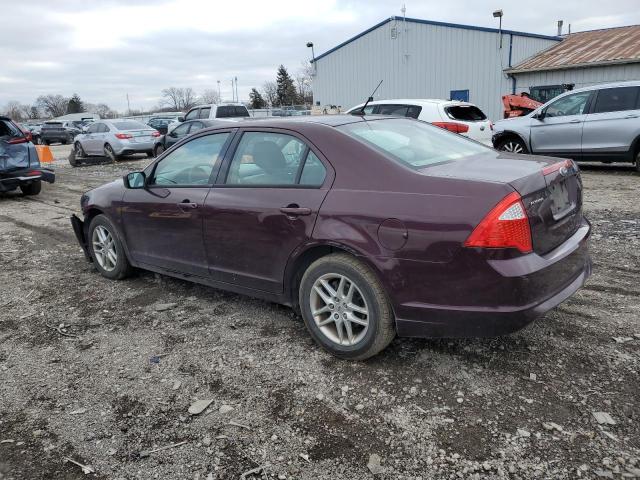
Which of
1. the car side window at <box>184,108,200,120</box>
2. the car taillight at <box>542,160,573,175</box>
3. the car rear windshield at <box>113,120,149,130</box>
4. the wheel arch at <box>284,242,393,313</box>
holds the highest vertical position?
the car side window at <box>184,108,200,120</box>

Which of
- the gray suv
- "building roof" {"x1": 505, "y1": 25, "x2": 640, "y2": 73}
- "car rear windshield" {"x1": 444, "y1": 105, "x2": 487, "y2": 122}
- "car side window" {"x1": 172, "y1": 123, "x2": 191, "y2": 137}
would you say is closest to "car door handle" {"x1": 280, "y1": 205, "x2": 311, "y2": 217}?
"car rear windshield" {"x1": 444, "y1": 105, "x2": 487, "y2": 122}

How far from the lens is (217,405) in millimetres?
2979

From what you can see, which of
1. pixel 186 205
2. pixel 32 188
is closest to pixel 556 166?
pixel 186 205

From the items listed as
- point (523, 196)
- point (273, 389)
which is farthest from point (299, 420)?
point (523, 196)

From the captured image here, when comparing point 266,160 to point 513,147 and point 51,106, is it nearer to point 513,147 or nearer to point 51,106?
point 513,147

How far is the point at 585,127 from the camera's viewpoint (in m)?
10.6

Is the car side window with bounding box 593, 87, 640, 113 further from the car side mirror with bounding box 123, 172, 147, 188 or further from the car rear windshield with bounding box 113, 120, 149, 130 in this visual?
the car rear windshield with bounding box 113, 120, 149, 130

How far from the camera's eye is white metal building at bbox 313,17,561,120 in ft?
72.6

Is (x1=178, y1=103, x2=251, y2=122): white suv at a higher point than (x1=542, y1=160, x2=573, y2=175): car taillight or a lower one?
higher

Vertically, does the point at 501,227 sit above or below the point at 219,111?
below

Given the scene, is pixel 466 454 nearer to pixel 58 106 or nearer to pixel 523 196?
pixel 523 196

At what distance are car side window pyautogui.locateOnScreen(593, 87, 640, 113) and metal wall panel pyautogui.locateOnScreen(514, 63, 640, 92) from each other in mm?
9771

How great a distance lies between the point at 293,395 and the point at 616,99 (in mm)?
10185

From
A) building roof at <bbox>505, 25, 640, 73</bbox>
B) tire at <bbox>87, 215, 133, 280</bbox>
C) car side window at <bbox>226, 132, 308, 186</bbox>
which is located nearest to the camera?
car side window at <bbox>226, 132, 308, 186</bbox>
